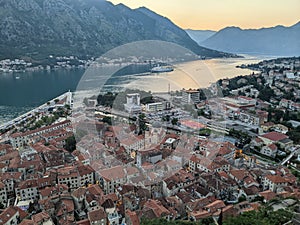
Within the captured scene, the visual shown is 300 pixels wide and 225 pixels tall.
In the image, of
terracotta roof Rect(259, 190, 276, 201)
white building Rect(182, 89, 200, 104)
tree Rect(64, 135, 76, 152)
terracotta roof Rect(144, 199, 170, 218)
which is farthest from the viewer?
white building Rect(182, 89, 200, 104)

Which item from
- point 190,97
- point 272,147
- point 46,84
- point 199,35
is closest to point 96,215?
point 272,147

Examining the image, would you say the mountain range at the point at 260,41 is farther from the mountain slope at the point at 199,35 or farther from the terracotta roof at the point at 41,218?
the terracotta roof at the point at 41,218

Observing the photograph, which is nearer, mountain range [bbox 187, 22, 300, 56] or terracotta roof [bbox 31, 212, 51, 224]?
terracotta roof [bbox 31, 212, 51, 224]

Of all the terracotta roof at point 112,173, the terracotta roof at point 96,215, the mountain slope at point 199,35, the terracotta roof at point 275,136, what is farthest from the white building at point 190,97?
the mountain slope at point 199,35

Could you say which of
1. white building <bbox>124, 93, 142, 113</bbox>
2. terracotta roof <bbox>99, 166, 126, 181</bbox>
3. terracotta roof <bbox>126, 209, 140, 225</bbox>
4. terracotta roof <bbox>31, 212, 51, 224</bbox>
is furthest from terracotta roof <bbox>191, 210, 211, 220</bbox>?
white building <bbox>124, 93, 142, 113</bbox>

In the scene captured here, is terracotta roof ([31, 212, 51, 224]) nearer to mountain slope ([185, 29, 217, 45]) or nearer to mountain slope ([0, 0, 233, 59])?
mountain slope ([0, 0, 233, 59])

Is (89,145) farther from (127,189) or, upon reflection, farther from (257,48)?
(257,48)

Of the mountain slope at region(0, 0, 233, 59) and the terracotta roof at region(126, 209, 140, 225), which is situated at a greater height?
the mountain slope at region(0, 0, 233, 59)

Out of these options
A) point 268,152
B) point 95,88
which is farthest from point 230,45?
point 268,152
